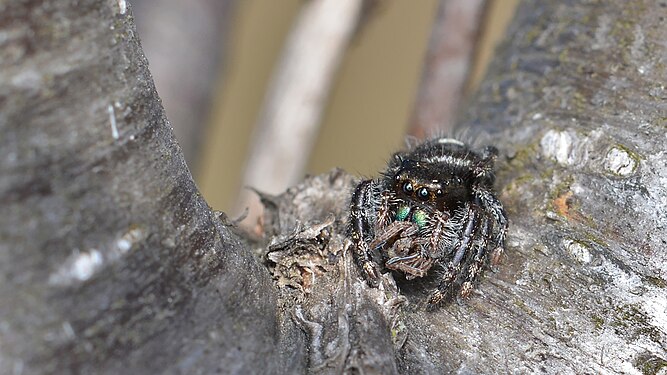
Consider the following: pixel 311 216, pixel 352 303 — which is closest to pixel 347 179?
pixel 311 216

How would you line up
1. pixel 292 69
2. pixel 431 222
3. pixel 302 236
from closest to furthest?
pixel 302 236, pixel 431 222, pixel 292 69

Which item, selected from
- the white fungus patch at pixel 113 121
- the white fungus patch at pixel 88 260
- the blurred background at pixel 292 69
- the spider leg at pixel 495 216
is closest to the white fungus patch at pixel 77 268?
the white fungus patch at pixel 88 260

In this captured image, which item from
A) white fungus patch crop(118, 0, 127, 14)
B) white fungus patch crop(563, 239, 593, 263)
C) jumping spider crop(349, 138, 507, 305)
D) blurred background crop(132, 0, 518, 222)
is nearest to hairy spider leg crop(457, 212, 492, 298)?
jumping spider crop(349, 138, 507, 305)

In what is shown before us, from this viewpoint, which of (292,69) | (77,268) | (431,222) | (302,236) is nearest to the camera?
(77,268)

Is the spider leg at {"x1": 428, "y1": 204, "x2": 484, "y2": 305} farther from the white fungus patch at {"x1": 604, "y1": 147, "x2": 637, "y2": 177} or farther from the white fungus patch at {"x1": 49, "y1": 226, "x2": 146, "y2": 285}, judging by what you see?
the white fungus patch at {"x1": 49, "y1": 226, "x2": 146, "y2": 285}

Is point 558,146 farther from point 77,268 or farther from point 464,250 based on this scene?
point 77,268

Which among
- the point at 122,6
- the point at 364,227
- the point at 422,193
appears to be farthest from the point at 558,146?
the point at 122,6

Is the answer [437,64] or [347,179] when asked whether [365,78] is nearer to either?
[437,64]
